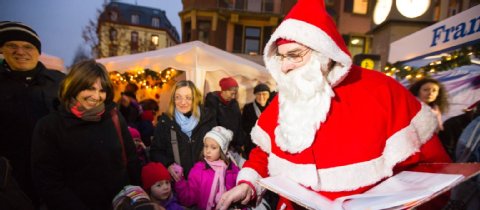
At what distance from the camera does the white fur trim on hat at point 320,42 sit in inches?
57.7

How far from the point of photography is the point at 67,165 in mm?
1753

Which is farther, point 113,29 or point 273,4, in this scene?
point 113,29

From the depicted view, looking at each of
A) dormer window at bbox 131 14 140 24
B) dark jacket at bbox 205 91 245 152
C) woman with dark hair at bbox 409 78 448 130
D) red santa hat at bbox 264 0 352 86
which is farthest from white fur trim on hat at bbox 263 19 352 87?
dormer window at bbox 131 14 140 24

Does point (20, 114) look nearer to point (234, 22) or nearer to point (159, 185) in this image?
point (159, 185)

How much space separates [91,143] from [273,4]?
20511 mm

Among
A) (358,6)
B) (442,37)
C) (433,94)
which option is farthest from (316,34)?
(358,6)

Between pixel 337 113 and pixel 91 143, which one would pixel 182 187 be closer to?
pixel 91 143

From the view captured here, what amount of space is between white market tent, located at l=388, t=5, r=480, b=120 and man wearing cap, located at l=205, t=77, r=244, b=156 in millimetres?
2888

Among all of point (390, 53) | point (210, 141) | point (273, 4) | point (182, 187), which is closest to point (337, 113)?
point (210, 141)

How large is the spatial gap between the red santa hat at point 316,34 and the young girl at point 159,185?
1.56 meters

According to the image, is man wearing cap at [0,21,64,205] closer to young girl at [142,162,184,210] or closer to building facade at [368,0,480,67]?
young girl at [142,162,184,210]

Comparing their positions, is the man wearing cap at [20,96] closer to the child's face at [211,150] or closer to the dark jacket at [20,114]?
the dark jacket at [20,114]

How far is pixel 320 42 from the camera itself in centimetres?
147

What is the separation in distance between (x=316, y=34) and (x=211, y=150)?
1.59 metres
